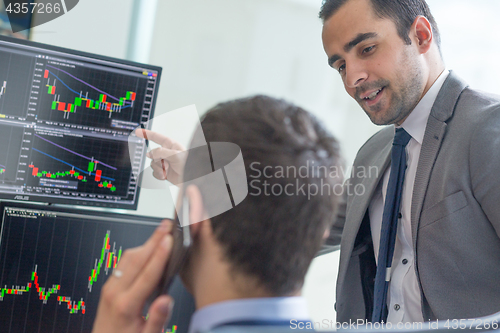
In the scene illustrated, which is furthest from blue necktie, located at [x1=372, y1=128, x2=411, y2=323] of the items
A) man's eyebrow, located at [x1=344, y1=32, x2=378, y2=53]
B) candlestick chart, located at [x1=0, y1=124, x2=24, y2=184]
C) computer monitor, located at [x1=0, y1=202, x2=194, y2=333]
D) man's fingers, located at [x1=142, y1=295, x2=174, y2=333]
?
candlestick chart, located at [x1=0, y1=124, x2=24, y2=184]

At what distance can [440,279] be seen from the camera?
3.59ft

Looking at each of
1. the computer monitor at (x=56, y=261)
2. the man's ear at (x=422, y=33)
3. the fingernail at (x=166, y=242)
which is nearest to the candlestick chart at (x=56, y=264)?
the computer monitor at (x=56, y=261)

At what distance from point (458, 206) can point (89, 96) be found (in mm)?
1083

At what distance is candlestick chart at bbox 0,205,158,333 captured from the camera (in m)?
1.07

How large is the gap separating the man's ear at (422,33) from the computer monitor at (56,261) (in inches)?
40.5

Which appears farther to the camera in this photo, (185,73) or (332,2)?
(185,73)

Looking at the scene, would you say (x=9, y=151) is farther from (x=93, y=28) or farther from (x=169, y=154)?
(x=93, y=28)

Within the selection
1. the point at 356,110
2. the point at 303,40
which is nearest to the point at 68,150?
the point at 303,40

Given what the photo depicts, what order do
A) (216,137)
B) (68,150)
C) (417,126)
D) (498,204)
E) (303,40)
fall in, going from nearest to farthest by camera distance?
(216,137) → (498,204) → (68,150) → (417,126) → (303,40)

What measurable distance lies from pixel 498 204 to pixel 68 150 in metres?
1.18

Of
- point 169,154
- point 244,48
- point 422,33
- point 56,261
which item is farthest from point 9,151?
point 422,33

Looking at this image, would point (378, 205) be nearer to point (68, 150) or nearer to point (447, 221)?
point (447, 221)

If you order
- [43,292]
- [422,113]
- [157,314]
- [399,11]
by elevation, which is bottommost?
[43,292]

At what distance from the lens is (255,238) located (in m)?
0.58
